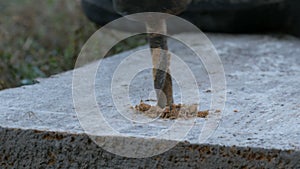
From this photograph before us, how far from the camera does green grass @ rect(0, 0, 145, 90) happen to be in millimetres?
2525

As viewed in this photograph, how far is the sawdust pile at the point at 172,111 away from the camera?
1369 millimetres

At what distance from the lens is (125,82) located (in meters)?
1.73

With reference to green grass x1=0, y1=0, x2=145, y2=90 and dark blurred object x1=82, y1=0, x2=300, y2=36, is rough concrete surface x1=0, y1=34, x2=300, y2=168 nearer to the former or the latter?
green grass x1=0, y1=0, x2=145, y2=90

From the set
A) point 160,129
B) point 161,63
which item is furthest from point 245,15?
point 160,129

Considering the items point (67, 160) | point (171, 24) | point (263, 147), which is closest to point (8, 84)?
point (171, 24)

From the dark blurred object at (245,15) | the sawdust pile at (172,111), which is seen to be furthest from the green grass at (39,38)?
the sawdust pile at (172,111)

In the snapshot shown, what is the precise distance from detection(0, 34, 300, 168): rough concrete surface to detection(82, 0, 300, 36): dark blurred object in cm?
81

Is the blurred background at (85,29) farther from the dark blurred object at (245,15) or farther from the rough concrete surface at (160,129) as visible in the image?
the rough concrete surface at (160,129)

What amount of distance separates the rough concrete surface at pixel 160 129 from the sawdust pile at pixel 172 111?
0.03 m

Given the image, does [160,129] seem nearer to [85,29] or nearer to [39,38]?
[85,29]

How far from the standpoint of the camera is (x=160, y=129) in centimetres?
127

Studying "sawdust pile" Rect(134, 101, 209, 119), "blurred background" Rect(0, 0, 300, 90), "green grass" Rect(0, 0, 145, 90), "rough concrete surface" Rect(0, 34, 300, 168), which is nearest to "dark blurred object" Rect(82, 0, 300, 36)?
"blurred background" Rect(0, 0, 300, 90)

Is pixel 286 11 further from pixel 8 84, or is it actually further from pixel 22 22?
pixel 22 22

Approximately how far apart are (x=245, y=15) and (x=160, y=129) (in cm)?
143
